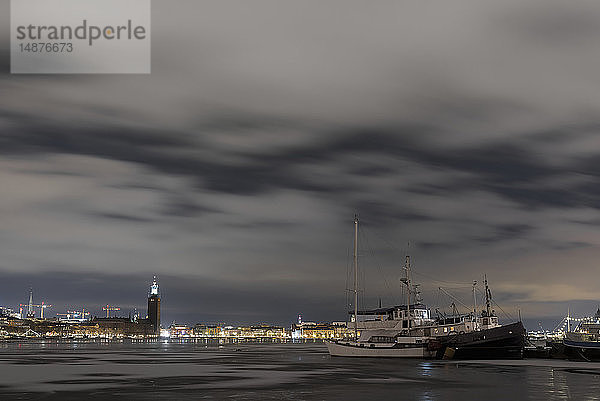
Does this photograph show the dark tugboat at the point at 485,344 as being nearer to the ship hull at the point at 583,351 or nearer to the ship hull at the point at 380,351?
the ship hull at the point at 380,351

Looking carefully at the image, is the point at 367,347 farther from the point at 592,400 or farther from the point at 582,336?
the point at 582,336

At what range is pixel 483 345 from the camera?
3863 inches

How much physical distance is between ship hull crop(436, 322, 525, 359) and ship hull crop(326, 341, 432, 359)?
2.90 m

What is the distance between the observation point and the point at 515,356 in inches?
3915

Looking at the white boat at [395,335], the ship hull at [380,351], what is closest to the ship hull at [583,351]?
the white boat at [395,335]

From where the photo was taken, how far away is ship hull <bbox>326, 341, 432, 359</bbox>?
9962 centimetres

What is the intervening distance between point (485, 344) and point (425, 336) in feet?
34.8

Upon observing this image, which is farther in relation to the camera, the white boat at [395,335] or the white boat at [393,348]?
the white boat at [395,335]

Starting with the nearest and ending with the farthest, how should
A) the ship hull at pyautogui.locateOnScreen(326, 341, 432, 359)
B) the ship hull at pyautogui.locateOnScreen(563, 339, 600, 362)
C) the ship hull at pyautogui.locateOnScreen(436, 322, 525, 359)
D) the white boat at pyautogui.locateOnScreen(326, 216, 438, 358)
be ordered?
the ship hull at pyautogui.locateOnScreen(563, 339, 600, 362), the ship hull at pyautogui.locateOnScreen(436, 322, 525, 359), the ship hull at pyautogui.locateOnScreen(326, 341, 432, 359), the white boat at pyautogui.locateOnScreen(326, 216, 438, 358)

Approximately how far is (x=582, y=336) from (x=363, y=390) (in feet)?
577

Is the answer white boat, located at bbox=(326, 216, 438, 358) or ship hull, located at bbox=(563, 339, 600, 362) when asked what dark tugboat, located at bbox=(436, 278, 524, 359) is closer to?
white boat, located at bbox=(326, 216, 438, 358)

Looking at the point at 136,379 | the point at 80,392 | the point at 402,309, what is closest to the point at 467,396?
the point at 80,392

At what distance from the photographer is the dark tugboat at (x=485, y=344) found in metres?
97.5

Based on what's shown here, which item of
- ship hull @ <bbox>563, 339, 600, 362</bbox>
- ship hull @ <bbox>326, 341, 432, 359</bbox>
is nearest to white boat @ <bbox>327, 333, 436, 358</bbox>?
ship hull @ <bbox>326, 341, 432, 359</bbox>
